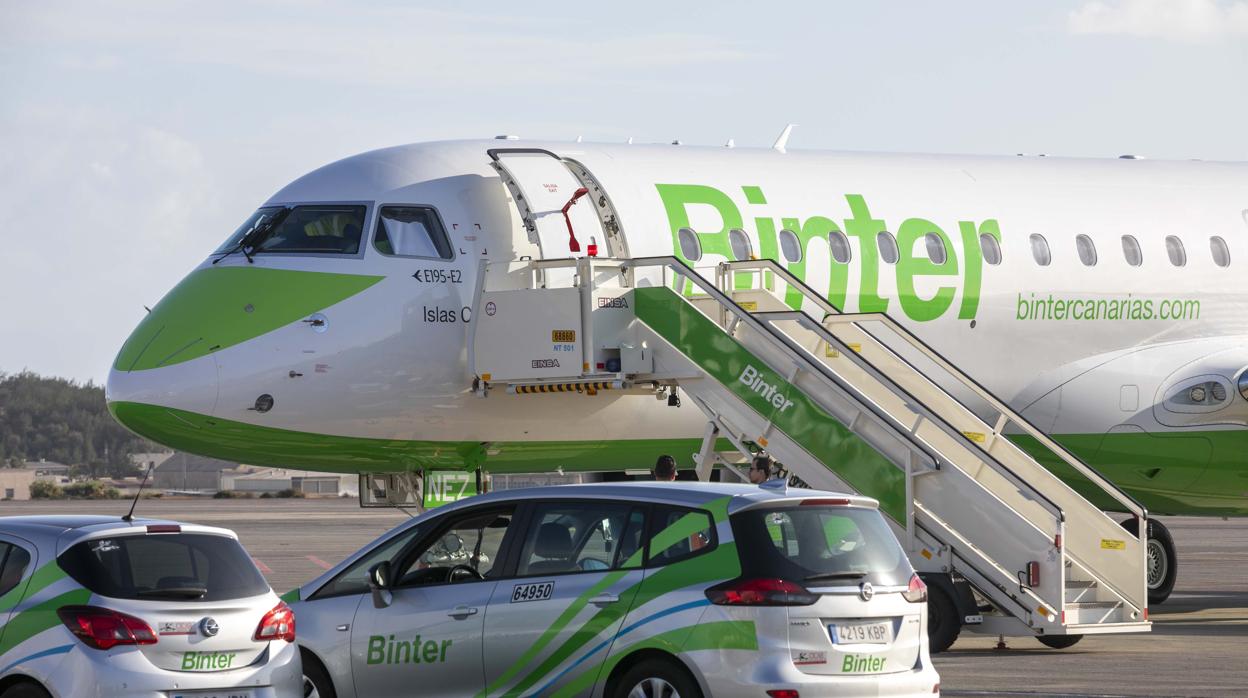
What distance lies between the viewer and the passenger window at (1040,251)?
75.9 feet

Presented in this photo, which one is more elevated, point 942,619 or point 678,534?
point 678,534

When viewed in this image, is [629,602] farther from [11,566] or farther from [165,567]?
[11,566]

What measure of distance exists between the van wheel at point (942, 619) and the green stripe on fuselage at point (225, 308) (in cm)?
637

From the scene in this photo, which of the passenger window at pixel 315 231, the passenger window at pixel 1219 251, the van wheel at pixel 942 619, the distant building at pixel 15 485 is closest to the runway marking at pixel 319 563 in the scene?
the passenger window at pixel 315 231

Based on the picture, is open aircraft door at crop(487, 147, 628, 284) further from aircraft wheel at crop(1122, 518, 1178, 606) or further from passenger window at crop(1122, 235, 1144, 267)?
aircraft wheel at crop(1122, 518, 1178, 606)

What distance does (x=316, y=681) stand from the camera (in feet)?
41.1

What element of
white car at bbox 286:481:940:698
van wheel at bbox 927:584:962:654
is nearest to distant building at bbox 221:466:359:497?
van wheel at bbox 927:584:962:654

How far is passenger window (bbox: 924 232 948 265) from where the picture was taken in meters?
22.4

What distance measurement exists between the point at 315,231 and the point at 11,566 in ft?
30.5

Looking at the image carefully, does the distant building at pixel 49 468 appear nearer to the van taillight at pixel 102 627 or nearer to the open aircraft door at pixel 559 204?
the open aircraft door at pixel 559 204

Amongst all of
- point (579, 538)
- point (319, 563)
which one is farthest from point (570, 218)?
point (319, 563)

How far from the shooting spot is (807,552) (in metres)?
11.5

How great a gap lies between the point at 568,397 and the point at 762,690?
9411mm

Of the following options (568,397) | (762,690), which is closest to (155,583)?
(762,690)
